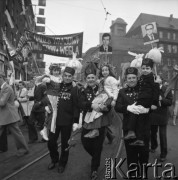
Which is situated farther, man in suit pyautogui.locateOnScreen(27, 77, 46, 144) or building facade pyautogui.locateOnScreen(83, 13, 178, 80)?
building facade pyautogui.locateOnScreen(83, 13, 178, 80)

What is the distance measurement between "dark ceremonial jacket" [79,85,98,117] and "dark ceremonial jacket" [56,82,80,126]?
160 millimetres

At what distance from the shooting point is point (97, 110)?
383 centimetres

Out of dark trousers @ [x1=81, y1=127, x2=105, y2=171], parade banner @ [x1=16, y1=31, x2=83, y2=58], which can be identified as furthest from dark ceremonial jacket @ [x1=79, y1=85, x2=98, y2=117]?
parade banner @ [x1=16, y1=31, x2=83, y2=58]

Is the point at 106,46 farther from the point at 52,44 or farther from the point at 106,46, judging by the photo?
the point at 52,44

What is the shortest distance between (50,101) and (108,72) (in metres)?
1.25

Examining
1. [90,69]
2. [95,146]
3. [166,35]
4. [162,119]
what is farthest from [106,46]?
[166,35]

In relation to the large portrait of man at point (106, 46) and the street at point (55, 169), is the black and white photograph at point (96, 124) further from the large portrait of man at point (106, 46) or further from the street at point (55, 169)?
the large portrait of man at point (106, 46)

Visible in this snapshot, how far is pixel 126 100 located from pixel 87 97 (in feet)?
2.61

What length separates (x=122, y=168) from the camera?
4.32 m

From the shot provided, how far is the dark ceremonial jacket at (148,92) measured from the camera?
10.7 feet

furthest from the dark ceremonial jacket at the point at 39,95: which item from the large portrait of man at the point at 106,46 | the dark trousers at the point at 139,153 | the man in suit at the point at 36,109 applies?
the large portrait of man at the point at 106,46

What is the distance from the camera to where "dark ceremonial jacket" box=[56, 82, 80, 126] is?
415 centimetres

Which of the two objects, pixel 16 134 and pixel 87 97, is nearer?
pixel 87 97

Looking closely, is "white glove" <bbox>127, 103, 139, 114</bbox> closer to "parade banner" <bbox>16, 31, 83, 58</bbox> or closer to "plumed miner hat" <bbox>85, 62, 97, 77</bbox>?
"plumed miner hat" <bbox>85, 62, 97, 77</bbox>
